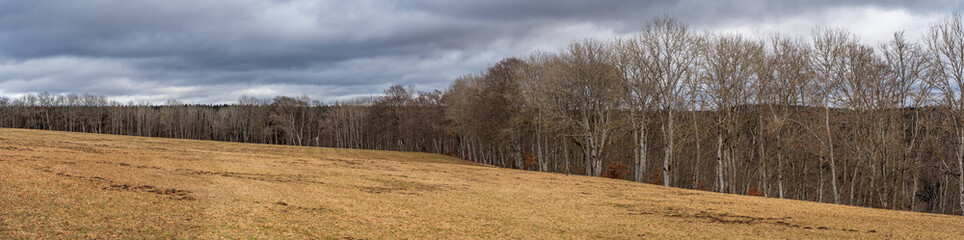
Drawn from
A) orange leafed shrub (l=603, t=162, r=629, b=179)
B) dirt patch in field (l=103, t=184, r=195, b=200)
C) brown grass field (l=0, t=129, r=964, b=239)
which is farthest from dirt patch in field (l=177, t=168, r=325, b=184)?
orange leafed shrub (l=603, t=162, r=629, b=179)

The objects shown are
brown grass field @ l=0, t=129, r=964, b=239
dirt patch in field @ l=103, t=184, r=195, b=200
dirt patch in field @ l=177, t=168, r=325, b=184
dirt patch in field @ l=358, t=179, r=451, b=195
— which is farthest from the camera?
dirt patch in field @ l=177, t=168, r=325, b=184

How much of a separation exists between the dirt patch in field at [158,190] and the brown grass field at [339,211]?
0.12 ft

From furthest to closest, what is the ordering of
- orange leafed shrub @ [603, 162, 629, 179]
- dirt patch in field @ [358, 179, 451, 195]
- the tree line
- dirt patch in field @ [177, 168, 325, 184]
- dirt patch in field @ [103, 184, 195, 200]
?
1. orange leafed shrub @ [603, 162, 629, 179]
2. the tree line
3. dirt patch in field @ [177, 168, 325, 184]
4. dirt patch in field @ [358, 179, 451, 195]
5. dirt patch in field @ [103, 184, 195, 200]

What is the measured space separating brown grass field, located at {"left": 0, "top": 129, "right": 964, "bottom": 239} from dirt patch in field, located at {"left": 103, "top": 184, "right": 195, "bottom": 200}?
1.4 inches

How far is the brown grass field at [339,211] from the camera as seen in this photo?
13516 millimetres

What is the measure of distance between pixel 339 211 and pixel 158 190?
22.2 ft

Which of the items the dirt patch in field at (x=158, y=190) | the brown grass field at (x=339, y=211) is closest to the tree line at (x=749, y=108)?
the brown grass field at (x=339, y=211)

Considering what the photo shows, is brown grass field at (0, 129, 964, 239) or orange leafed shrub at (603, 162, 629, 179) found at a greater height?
brown grass field at (0, 129, 964, 239)

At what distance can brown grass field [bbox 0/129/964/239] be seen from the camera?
44.3 ft

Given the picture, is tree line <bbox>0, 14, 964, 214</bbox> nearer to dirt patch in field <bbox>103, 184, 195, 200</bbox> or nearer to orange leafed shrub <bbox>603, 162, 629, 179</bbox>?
orange leafed shrub <bbox>603, 162, 629, 179</bbox>

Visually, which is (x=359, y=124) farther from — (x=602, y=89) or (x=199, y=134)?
(x=602, y=89)

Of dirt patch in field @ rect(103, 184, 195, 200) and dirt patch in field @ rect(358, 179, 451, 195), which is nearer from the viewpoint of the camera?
dirt patch in field @ rect(103, 184, 195, 200)

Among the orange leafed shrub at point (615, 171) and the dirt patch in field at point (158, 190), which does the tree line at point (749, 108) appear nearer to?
the orange leafed shrub at point (615, 171)

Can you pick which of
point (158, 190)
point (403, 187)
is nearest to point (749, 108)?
point (403, 187)
